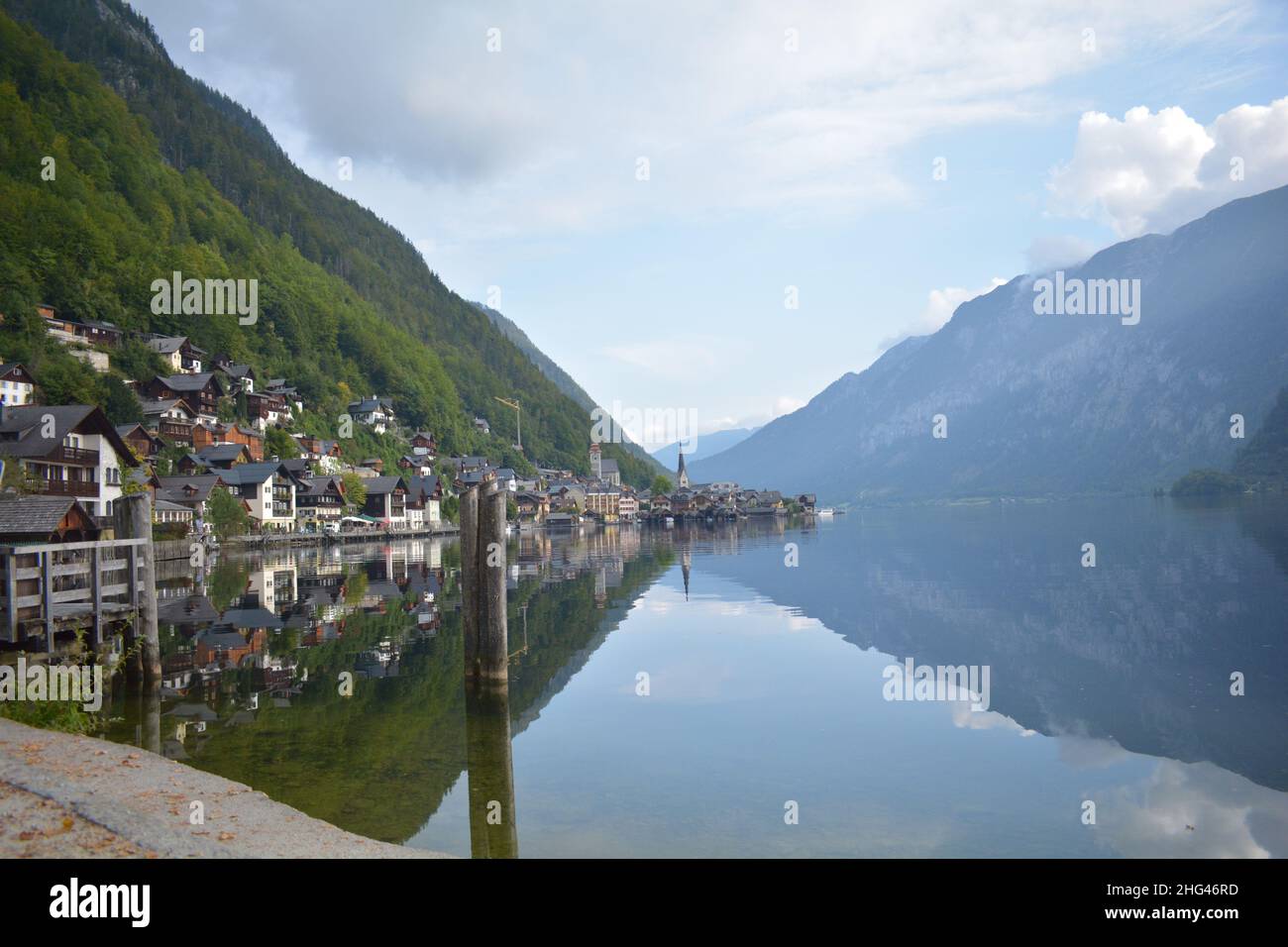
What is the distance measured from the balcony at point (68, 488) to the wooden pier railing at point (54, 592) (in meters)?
33.5

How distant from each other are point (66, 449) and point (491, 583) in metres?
48.4

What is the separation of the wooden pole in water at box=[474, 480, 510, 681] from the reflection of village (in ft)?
13.9

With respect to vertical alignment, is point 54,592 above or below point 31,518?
below

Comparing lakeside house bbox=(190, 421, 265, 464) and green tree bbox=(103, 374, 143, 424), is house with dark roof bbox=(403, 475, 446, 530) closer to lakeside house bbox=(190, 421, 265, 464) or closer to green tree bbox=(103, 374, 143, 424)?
lakeside house bbox=(190, 421, 265, 464)

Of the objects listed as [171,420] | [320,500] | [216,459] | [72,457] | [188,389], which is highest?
[188,389]

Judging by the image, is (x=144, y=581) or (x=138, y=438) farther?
(x=138, y=438)

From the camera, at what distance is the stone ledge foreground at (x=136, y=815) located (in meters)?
8.98

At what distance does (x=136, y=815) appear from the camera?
994 centimetres

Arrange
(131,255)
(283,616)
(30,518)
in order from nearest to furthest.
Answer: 1. (30,518)
2. (283,616)
3. (131,255)

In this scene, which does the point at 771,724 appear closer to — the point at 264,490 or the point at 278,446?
the point at 264,490

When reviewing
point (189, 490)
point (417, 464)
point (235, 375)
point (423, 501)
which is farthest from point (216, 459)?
point (417, 464)

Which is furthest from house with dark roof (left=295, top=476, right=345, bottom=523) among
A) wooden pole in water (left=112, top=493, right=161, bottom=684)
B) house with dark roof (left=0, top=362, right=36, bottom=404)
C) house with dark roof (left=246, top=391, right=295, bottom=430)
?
wooden pole in water (left=112, top=493, right=161, bottom=684)

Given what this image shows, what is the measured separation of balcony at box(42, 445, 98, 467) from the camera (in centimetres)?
5284
